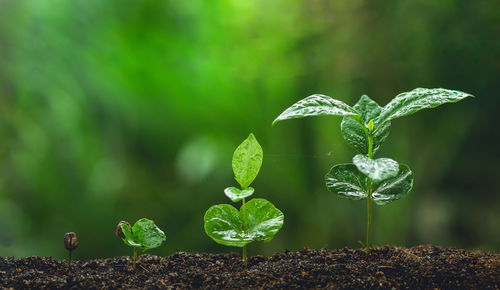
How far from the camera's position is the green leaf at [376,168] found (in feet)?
2.16

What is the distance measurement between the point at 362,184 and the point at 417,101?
190 mm

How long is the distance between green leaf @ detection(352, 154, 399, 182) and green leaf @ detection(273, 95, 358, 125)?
0.28ft

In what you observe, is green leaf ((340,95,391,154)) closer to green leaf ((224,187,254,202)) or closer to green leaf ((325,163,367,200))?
green leaf ((325,163,367,200))

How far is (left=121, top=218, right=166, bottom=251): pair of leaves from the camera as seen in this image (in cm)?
85

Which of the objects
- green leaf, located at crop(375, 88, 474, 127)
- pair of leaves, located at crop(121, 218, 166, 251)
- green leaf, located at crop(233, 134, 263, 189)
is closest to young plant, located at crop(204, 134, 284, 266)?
green leaf, located at crop(233, 134, 263, 189)

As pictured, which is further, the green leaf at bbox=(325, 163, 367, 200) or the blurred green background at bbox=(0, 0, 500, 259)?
the blurred green background at bbox=(0, 0, 500, 259)

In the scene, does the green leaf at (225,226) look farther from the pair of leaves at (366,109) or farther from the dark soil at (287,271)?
the pair of leaves at (366,109)

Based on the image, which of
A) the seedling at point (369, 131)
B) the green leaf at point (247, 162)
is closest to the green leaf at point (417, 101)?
the seedling at point (369, 131)

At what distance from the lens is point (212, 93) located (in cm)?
120

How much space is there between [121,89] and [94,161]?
20 centimetres

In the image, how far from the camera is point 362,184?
2.80 ft

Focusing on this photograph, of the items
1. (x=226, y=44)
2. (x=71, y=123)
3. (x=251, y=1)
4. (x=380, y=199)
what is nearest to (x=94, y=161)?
(x=71, y=123)

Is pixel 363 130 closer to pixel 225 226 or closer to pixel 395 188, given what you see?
pixel 395 188

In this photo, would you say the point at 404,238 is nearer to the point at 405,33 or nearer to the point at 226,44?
the point at 405,33
